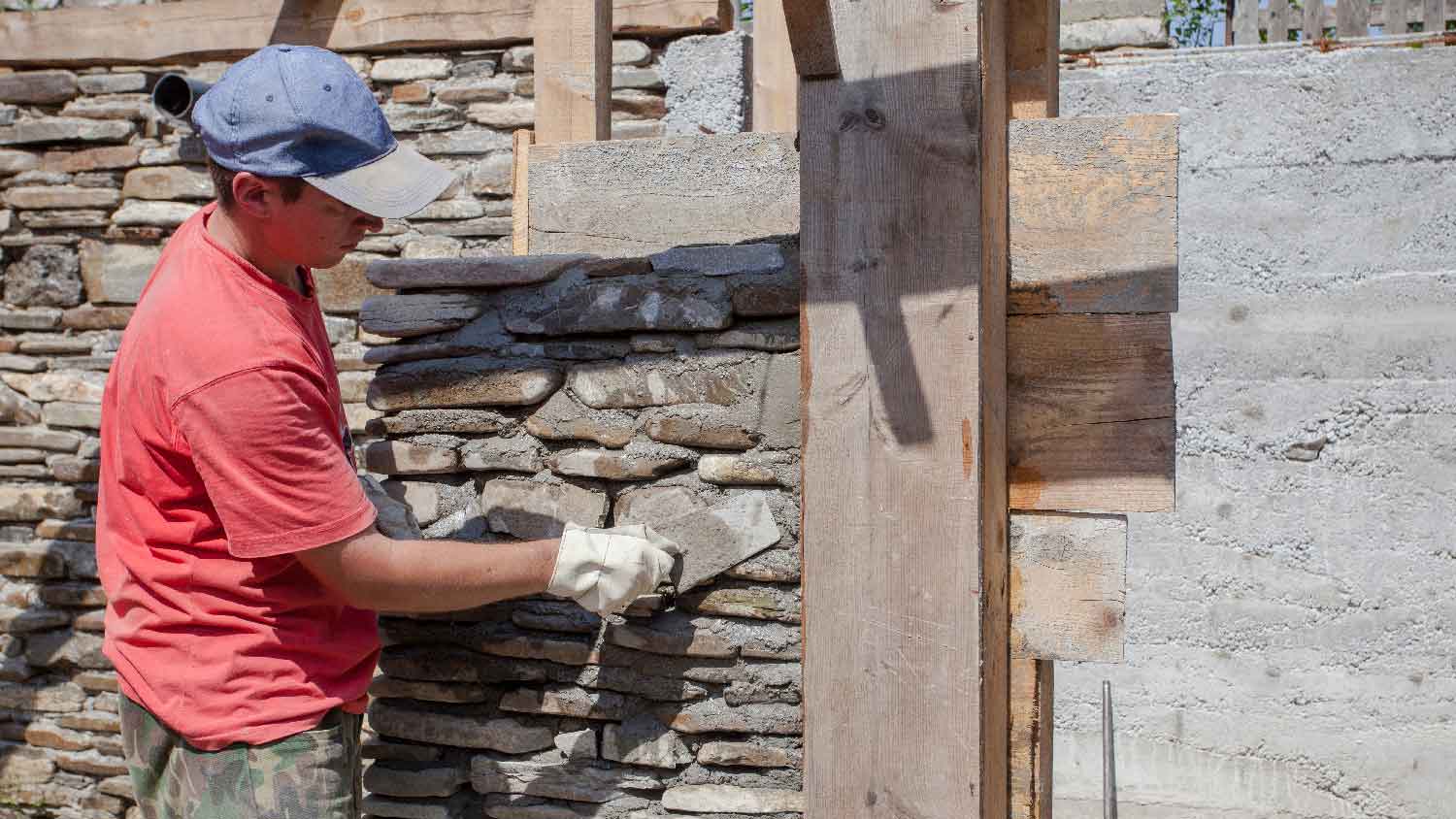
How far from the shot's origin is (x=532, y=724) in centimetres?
222

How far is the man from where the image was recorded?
1725 mm

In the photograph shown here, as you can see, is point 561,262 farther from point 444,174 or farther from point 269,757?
point 269,757

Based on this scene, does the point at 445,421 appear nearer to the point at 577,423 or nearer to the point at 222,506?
the point at 577,423

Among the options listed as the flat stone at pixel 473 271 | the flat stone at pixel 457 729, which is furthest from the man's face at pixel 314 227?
the flat stone at pixel 457 729

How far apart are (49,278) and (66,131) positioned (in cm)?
55

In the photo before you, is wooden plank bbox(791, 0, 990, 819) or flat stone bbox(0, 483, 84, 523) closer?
wooden plank bbox(791, 0, 990, 819)

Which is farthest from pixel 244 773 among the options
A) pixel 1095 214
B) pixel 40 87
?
pixel 40 87

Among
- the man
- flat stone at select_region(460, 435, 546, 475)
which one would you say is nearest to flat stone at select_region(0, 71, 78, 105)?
the man

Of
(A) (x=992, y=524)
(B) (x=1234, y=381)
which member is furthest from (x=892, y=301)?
(B) (x=1234, y=381)

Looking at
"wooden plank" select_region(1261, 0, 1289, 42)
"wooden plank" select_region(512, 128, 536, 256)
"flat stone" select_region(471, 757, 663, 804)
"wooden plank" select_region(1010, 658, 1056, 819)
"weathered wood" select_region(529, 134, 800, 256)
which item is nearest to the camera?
"wooden plank" select_region(1010, 658, 1056, 819)

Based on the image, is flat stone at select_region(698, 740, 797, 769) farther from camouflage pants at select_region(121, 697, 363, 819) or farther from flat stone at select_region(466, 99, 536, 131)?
flat stone at select_region(466, 99, 536, 131)

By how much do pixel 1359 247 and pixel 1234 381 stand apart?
0.59 m

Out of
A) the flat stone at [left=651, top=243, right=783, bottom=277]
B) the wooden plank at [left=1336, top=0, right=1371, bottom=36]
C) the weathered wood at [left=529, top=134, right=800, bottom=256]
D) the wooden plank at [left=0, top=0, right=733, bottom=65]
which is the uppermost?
the wooden plank at [left=1336, top=0, right=1371, bottom=36]

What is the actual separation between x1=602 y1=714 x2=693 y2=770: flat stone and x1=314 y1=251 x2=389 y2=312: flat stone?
2504 millimetres
